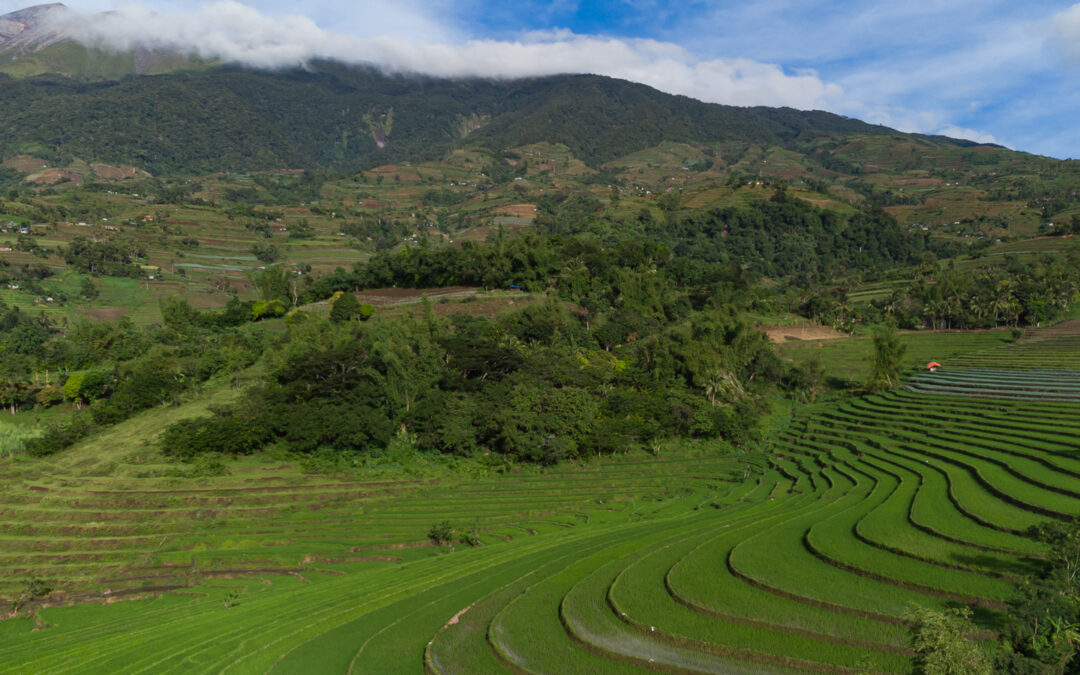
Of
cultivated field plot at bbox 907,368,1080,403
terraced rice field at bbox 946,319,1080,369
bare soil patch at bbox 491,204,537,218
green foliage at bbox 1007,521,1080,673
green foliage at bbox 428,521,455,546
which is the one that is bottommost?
green foliage at bbox 428,521,455,546

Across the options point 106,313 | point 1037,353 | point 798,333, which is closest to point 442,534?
point 1037,353

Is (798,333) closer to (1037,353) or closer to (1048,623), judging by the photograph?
(1037,353)

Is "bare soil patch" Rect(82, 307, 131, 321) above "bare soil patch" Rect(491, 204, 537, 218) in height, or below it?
below

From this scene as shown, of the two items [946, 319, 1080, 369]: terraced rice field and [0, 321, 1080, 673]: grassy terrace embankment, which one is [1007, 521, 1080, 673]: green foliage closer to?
[0, 321, 1080, 673]: grassy terrace embankment

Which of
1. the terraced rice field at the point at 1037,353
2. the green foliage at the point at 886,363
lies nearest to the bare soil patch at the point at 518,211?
the terraced rice field at the point at 1037,353

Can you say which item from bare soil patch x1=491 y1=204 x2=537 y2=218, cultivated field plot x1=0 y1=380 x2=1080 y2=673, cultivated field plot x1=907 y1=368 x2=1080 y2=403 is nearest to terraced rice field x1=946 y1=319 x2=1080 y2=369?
cultivated field plot x1=907 y1=368 x2=1080 y2=403

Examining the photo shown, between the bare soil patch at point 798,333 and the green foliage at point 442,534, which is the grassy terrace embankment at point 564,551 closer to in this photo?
the green foliage at point 442,534

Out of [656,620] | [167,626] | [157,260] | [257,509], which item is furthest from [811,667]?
[157,260]

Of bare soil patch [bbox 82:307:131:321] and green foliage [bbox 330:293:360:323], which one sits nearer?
green foliage [bbox 330:293:360:323]

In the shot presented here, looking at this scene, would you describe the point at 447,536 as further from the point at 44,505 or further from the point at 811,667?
the point at 44,505
